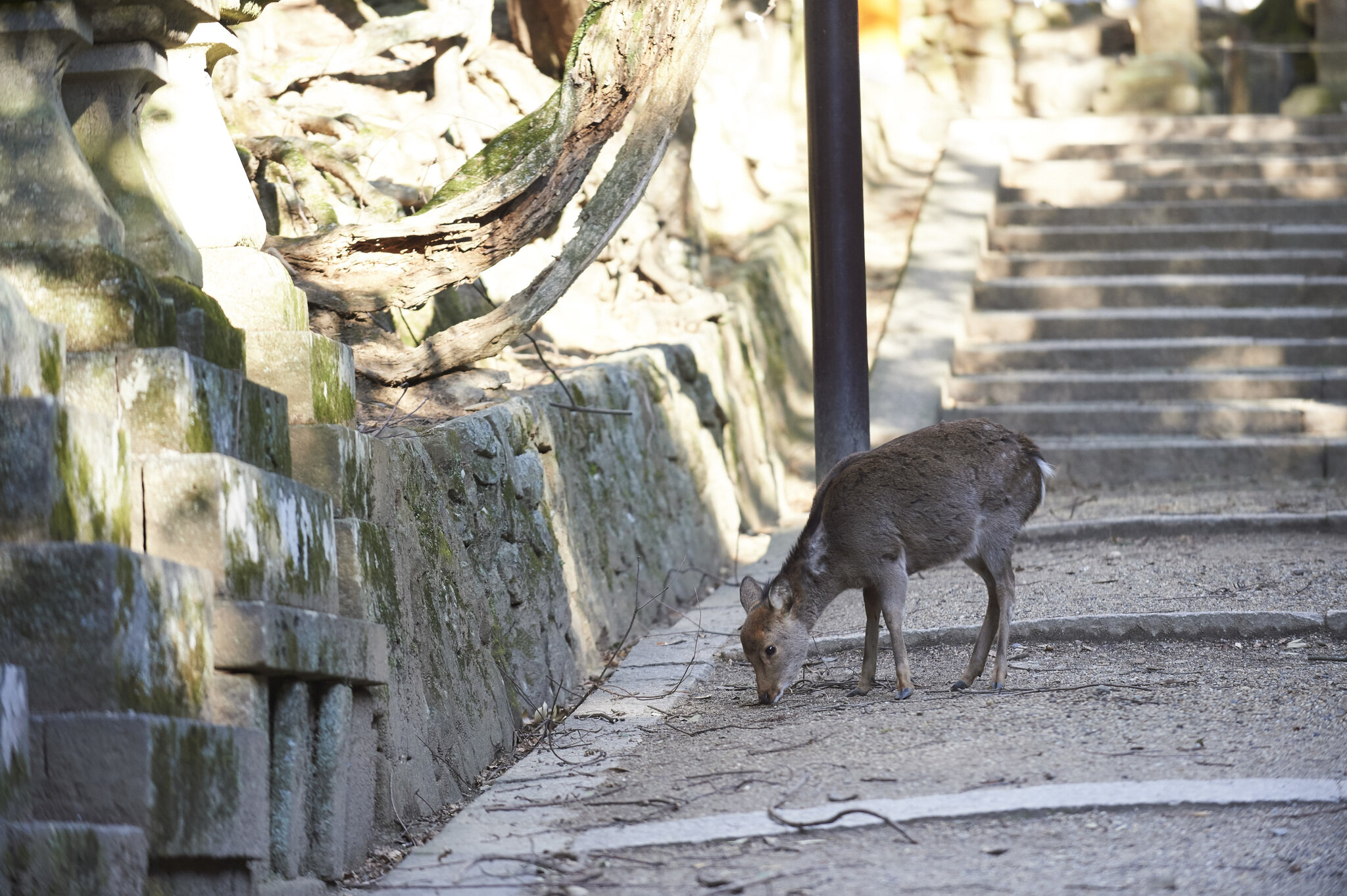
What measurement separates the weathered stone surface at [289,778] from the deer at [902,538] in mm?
2240

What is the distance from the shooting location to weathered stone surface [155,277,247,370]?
3.51 m

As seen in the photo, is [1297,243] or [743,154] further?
[743,154]

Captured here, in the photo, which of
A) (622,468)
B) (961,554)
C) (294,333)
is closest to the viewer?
(294,333)

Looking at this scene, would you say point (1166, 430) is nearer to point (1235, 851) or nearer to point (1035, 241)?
point (1035, 241)

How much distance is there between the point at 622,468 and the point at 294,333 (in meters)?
3.34

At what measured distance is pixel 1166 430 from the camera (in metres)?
10.0

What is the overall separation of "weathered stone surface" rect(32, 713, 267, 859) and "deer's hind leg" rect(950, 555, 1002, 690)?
3131mm

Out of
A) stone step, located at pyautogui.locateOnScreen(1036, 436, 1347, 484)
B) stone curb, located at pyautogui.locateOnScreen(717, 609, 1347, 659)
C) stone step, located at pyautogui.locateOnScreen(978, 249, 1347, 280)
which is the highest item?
stone step, located at pyautogui.locateOnScreen(978, 249, 1347, 280)

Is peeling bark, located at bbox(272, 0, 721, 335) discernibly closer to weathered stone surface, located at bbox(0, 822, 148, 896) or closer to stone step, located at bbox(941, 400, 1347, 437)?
weathered stone surface, located at bbox(0, 822, 148, 896)

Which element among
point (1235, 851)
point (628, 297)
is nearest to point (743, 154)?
point (628, 297)

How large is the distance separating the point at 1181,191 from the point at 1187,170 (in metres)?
0.52

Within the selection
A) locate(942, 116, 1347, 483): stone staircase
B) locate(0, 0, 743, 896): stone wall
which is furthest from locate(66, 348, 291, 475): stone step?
locate(942, 116, 1347, 483): stone staircase

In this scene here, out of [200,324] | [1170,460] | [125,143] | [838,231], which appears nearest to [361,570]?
[200,324]

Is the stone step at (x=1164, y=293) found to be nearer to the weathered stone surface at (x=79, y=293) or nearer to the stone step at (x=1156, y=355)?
the stone step at (x=1156, y=355)
